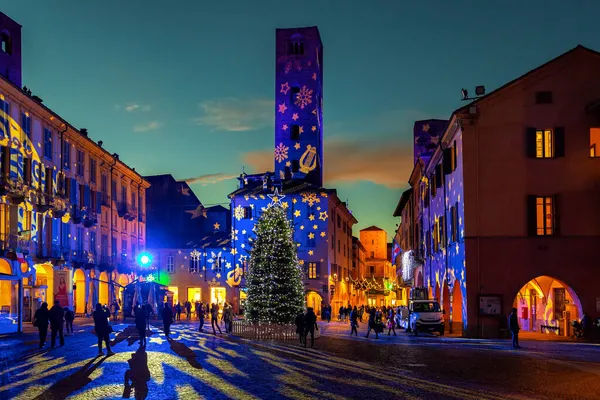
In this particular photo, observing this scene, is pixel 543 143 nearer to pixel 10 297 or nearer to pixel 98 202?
pixel 10 297

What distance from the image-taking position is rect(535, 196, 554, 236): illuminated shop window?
112 ft

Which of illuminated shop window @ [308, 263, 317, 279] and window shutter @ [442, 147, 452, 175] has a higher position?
window shutter @ [442, 147, 452, 175]

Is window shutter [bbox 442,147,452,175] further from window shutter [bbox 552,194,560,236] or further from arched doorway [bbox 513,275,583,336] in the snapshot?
arched doorway [bbox 513,275,583,336]

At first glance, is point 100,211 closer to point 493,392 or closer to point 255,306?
point 255,306

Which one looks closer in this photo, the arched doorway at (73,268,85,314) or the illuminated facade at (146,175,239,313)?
the arched doorway at (73,268,85,314)

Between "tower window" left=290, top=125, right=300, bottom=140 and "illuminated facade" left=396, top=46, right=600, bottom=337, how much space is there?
125ft

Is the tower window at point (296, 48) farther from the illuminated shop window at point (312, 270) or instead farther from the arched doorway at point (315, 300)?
the arched doorway at point (315, 300)

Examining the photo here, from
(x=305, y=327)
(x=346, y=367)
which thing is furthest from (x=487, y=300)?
(x=346, y=367)

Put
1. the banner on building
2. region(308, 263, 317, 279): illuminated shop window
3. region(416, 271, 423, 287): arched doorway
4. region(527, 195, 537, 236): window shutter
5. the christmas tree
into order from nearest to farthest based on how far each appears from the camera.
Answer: region(527, 195, 537, 236): window shutter < the christmas tree < the banner on building < region(416, 271, 423, 287): arched doorway < region(308, 263, 317, 279): illuminated shop window

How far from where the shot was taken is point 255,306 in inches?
1484

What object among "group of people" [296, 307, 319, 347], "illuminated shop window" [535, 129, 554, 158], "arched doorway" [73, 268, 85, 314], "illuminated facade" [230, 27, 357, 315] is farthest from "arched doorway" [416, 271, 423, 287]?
Result: "group of people" [296, 307, 319, 347]

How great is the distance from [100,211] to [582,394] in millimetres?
45069

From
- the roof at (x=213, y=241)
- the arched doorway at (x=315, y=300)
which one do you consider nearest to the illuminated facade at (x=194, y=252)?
the roof at (x=213, y=241)

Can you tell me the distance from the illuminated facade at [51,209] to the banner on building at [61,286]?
0.20 feet
